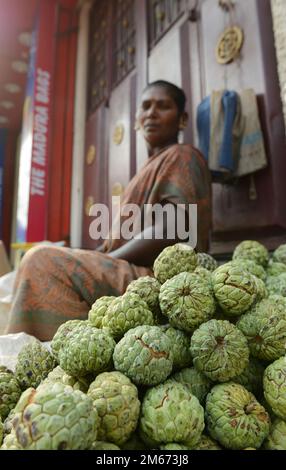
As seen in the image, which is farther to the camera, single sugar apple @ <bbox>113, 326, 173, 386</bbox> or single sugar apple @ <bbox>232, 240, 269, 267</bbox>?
single sugar apple @ <bbox>232, 240, 269, 267</bbox>

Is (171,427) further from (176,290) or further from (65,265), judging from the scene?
(65,265)

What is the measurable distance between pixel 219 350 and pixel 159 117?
1.91 metres

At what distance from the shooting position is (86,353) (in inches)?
34.1

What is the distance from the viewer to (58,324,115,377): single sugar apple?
0.87 meters

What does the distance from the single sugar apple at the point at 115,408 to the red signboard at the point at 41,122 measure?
4.15 m

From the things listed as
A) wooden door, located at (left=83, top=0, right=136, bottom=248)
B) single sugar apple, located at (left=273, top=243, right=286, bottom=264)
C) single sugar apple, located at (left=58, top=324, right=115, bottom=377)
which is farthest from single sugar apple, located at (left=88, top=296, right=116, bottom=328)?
wooden door, located at (left=83, top=0, right=136, bottom=248)

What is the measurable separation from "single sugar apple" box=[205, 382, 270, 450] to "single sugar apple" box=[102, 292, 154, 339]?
0.83 feet

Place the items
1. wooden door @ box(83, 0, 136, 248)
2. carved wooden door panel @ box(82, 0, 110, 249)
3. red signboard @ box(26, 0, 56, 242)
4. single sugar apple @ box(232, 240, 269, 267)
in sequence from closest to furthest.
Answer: single sugar apple @ box(232, 240, 269, 267) < wooden door @ box(83, 0, 136, 248) < carved wooden door panel @ box(82, 0, 110, 249) < red signboard @ box(26, 0, 56, 242)

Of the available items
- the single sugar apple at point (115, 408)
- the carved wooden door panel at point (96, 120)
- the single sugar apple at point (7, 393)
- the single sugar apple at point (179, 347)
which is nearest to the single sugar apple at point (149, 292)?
the single sugar apple at point (179, 347)

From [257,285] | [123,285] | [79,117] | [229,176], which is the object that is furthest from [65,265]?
[79,117]

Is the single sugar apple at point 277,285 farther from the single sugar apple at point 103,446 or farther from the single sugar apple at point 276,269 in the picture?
the single sugar apple at point 103,446

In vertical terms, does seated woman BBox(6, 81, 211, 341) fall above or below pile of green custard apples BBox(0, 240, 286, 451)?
above

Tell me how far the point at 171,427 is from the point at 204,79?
2728mm

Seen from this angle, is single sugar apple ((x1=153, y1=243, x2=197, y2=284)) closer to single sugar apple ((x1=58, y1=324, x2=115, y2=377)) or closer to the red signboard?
single sugar apple ((x1=58, y1=324, x2=115, y2=377))
